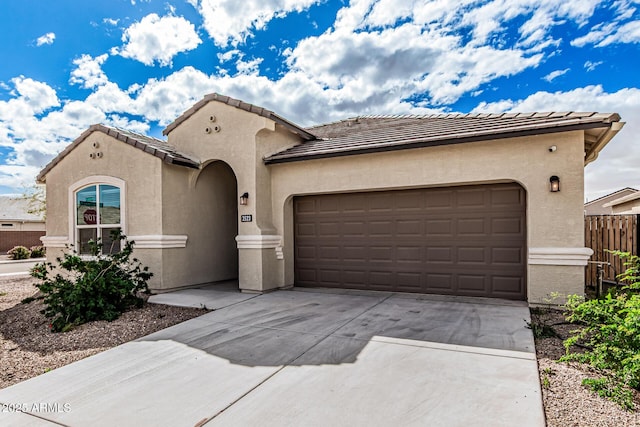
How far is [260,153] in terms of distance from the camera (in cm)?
890

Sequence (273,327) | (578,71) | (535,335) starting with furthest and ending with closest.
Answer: (578,71)
(273,327)
(535,335)

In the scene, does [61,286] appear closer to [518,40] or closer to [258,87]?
[258,87]

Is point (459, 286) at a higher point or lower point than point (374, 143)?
lower

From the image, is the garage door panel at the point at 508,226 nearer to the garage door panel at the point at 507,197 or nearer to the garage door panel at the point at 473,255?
the garage door panel at the point at 507,197

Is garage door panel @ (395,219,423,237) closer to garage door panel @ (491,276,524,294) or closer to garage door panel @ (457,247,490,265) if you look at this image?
garage door panel @ (457,247,490,265)

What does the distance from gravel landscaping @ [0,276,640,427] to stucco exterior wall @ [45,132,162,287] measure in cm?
213

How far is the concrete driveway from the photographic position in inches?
121

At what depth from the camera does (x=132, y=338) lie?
5414mm

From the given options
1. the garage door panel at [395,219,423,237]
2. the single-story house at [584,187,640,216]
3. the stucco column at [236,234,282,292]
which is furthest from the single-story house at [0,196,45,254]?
the single-story house at [584,187,640,216]

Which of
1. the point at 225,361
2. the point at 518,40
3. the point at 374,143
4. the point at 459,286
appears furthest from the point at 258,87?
the point at 225,361

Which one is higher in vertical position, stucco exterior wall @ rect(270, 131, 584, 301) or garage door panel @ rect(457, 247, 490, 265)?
stucco exterior wall @ rect(270, 131, 584, 301)

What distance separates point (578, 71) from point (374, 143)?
7430 millimetres

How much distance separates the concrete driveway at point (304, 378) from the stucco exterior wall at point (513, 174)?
1.90 metres

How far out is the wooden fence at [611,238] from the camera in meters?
7.70
